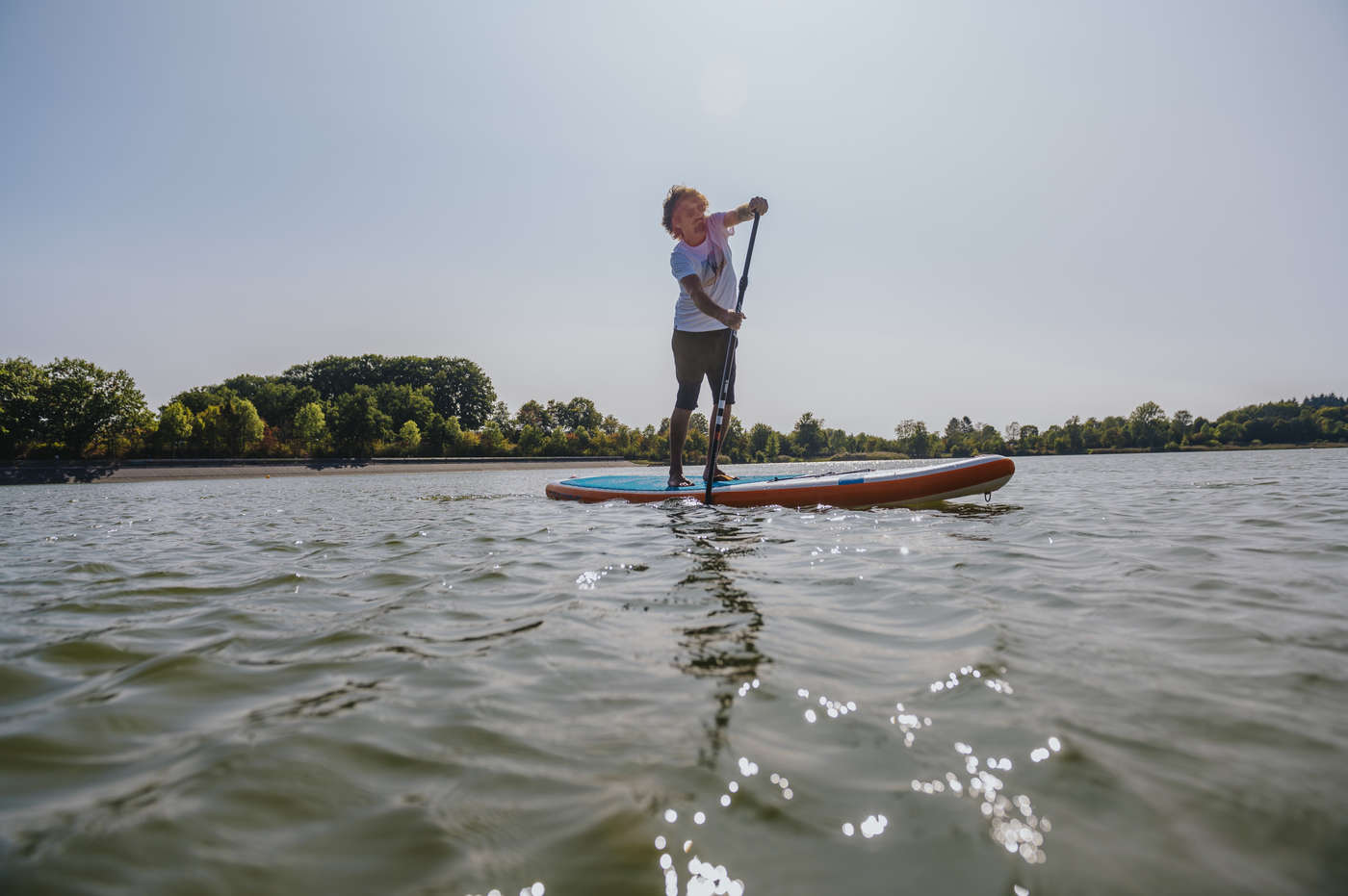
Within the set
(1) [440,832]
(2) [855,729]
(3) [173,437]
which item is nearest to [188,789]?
(1) [440,832]

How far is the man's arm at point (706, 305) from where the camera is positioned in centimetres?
677

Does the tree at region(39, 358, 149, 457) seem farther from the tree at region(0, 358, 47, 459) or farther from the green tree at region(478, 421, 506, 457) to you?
the green tree at region(478, 421, 506, 457)

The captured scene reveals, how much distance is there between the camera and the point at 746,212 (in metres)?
7.52

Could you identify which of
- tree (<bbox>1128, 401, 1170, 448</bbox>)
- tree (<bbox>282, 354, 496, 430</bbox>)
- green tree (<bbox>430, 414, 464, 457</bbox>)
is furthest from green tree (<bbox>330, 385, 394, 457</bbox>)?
tree (<bbox>1128, 401, 1170, 448</bbox>)

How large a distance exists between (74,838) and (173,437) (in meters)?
57.1

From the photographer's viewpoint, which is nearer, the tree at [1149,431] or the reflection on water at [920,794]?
the reflection on water at [920,794]

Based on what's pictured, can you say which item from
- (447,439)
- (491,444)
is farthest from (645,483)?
(491,444)

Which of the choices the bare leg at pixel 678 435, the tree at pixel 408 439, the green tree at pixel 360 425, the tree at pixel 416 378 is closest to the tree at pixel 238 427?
the green tree at pixel 360 425

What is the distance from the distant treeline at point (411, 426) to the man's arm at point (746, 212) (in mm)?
52512

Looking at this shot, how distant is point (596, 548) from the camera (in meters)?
4.41

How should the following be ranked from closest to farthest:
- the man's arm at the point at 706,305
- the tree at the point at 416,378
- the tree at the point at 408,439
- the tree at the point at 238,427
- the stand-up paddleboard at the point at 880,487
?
the stand-up paddleboard at the point at 880,487
the man's arm at the point at 706,305
the tree at the point at 238,427
the tree at the point at 408,439
the tree at the point at 416,378

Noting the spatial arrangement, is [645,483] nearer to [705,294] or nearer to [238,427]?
[705,294]

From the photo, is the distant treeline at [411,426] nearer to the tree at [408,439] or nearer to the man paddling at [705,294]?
the tree at [408,439]

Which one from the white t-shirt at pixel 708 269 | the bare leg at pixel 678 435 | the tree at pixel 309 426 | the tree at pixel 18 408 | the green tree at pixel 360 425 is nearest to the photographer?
the white t-shirt at pixel 708 269
